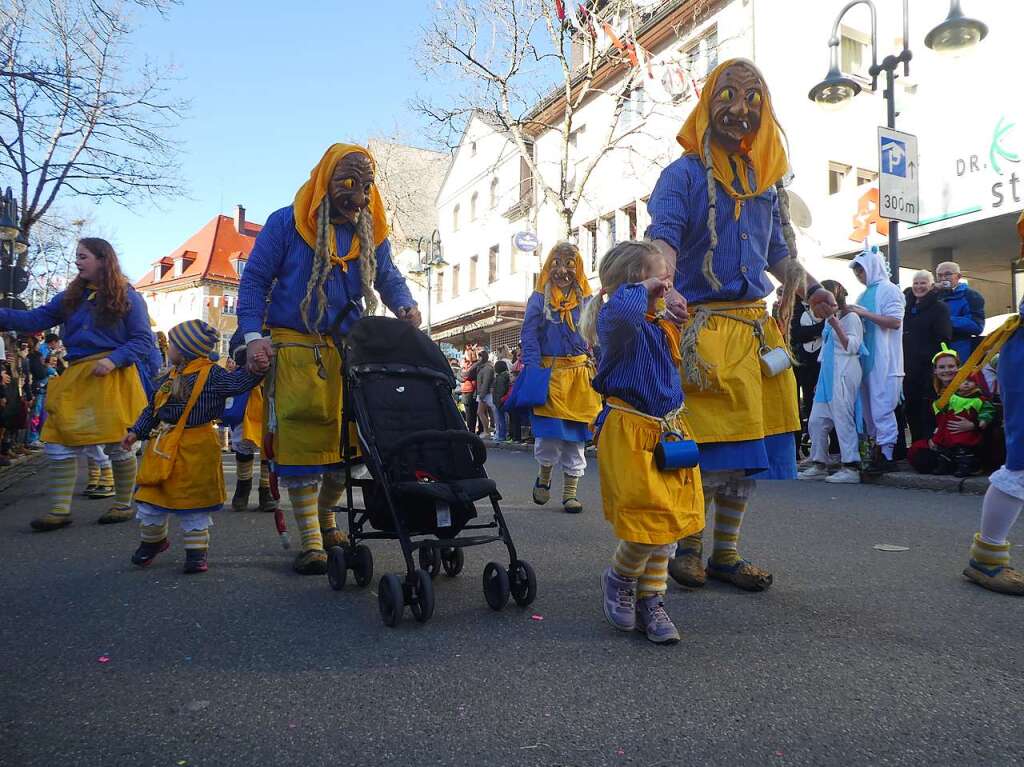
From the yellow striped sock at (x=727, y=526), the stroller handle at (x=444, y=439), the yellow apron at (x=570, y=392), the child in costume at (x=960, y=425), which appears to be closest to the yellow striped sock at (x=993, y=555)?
the yellow striped sock at (x=727, y=526)

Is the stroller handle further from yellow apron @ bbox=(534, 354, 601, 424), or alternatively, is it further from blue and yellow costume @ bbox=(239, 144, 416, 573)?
yellow apron @ bbox=(534, 354, 601, 424)

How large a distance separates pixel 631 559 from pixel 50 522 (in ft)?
14.7

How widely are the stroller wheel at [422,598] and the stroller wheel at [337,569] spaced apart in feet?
2.26

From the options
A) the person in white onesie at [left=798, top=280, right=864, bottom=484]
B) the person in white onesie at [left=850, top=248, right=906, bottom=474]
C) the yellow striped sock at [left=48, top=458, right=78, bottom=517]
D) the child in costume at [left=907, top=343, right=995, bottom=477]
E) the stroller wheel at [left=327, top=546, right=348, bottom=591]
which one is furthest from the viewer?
the person in white onesie at [left=798, top=280, right=864, bottom=484]

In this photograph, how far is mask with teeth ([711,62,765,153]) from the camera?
3666 mm

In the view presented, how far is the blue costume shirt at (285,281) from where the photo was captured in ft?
14.0

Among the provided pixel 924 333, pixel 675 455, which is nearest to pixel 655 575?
pixel 675 455

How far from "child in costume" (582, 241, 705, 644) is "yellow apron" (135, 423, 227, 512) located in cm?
238

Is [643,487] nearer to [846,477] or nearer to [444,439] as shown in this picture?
[444,439]

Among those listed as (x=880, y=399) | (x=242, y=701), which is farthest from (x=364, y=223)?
(x=880, y=399)

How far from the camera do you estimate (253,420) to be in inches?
269

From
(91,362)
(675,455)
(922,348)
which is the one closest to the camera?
(675,455)

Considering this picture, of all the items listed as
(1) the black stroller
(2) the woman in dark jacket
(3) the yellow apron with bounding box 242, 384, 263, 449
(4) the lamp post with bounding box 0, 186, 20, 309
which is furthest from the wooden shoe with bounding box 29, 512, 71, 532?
(4) the lamp post with bounding box 0, 186, 20, 309

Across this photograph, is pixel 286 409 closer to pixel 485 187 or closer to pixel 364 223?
Answer: pixel 364 223
